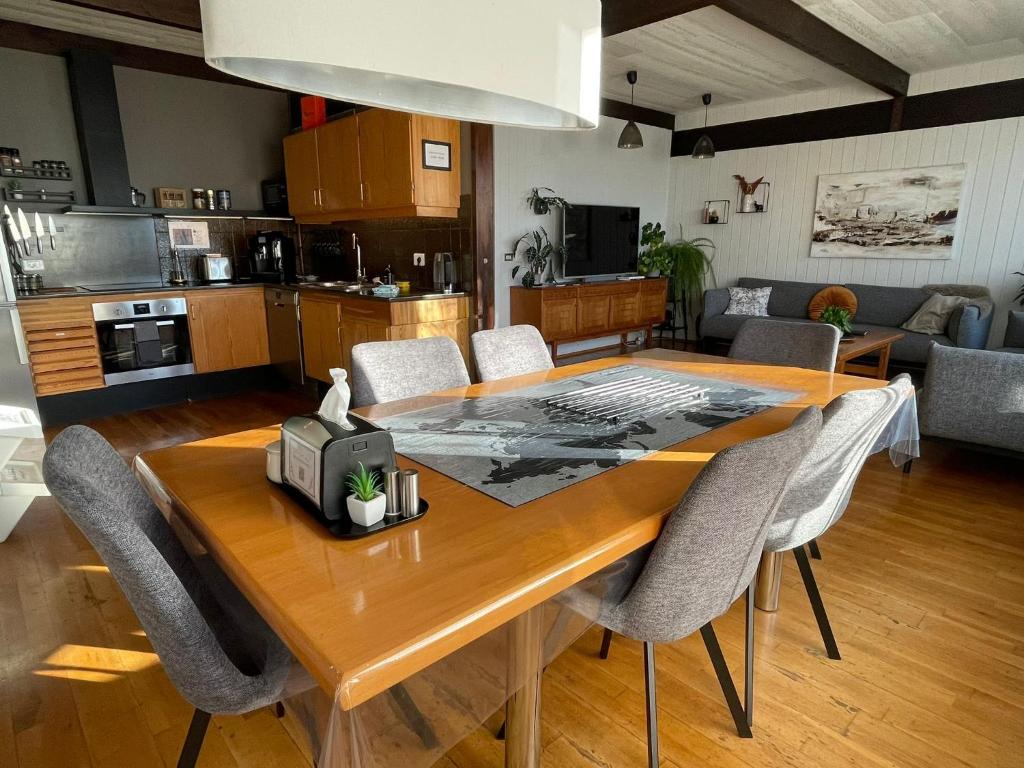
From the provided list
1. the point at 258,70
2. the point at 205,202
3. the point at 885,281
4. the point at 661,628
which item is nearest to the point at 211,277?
the point at 205,202

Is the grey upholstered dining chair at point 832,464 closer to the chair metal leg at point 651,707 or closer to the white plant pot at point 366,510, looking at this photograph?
the chair metal leg at point 651,707

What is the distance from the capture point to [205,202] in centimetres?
484

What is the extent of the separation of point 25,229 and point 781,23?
5093mm

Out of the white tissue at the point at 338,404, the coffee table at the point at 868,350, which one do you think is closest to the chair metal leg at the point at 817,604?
the white tissue at the point at 338,404

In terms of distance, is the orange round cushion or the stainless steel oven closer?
the stainless steel oven

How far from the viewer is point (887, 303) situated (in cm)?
515

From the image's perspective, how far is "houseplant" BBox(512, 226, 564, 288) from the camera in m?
5.24

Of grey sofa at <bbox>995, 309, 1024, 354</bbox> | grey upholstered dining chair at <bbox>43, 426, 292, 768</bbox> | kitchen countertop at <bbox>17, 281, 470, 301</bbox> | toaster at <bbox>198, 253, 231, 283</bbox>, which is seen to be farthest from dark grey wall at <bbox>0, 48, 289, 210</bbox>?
grey sofa at <bbox>995, 309, 1024, 354</bbox>

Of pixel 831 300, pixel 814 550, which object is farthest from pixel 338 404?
pixel 831 300

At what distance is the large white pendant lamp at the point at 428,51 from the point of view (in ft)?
2.45

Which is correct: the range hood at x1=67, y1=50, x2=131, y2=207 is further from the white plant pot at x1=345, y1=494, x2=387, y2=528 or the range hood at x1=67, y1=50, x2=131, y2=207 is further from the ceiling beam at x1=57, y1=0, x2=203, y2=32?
the white plant pot at x1=345, y1=494, x2=387, y2=528

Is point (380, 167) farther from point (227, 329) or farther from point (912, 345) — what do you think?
point (912, 345)

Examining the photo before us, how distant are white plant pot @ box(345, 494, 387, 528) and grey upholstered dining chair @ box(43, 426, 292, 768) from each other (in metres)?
0.30

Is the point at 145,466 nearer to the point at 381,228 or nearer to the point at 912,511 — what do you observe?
the point at 912,511
